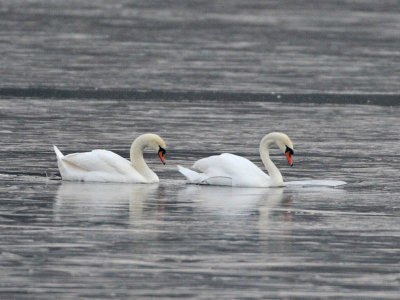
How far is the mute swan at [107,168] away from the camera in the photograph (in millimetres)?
16422

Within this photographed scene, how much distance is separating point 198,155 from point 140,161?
7.45 feet

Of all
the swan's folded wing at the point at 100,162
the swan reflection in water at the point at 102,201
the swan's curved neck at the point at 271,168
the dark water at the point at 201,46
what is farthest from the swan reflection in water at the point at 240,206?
the dark water at the point at 201,46

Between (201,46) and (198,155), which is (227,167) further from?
(201,46)

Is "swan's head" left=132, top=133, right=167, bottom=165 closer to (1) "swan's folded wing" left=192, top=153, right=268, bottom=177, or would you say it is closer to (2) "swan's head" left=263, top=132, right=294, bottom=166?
(1) "swan's folded wing" left=192, top=153, right=268, bottom=177

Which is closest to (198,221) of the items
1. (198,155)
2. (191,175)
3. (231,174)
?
(231,174)

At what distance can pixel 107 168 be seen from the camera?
16422 millimetres

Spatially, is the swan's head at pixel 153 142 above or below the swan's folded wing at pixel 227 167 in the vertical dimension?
above

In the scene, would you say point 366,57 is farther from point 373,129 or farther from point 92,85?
point 373,129

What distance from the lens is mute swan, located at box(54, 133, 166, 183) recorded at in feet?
53.9

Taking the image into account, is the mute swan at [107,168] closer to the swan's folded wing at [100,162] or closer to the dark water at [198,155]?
the swan's folded wing at [100,162]

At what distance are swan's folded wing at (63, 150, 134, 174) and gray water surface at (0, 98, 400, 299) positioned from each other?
222mm

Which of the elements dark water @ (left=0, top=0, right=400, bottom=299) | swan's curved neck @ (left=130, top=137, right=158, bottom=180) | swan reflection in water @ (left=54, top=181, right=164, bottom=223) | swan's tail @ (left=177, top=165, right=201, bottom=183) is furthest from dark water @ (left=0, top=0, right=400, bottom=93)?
swan reflection in water @ (left=54, top=181, right=164, bottom=223)

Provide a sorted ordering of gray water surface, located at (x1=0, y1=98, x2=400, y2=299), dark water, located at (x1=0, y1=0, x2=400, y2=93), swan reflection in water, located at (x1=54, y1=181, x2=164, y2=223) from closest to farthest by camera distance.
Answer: gray water surface, located at (x1=0, y1=98, x2=400, y2=299) < swan reflection in water, located at (x1=54, y1=181, x2=164, y2=223) < dark water, located at (x1=0, y1=0, x2=400, y2=93)

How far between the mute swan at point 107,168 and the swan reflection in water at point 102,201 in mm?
96
